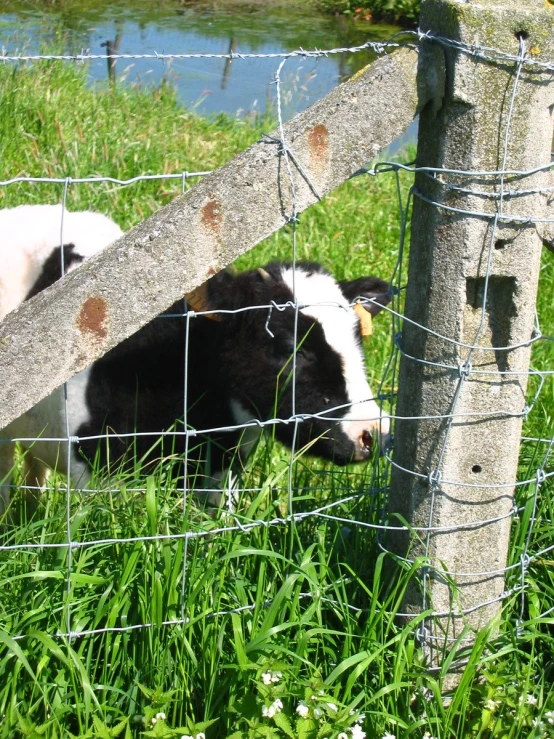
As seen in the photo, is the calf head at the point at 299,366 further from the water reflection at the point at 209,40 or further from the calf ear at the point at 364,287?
the water reflection at the point at 209,40

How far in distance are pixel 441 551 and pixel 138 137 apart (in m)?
5.29

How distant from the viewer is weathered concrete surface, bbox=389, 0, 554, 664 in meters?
2.00

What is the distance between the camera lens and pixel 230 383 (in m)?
3.54

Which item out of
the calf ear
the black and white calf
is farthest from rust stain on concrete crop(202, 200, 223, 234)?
the calf ear

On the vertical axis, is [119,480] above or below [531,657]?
above

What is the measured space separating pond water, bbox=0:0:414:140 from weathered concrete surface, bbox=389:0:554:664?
691 cm

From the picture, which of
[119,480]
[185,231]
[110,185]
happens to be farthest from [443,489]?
[110,185]

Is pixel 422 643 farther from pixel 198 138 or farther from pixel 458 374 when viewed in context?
pixel 198 138

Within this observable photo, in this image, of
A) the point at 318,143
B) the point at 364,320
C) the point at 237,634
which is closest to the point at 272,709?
the point at 237,634

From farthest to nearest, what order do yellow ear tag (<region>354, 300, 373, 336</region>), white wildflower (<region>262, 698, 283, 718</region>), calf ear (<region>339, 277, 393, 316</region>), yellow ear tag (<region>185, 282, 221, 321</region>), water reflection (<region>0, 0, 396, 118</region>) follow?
water reflection (<region>0, 0, 396, 118</region>) → calf ear (<region>339, 277, 393, 316</region>) → yellow ear tag (<region>354, 300, 373, 336</region>) → yellow ear tag (<region>185, 282, 221, 321</region>) → white wildflower (<region>262, 698, 283, 718</region>)

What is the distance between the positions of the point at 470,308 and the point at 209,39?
36.9 feet

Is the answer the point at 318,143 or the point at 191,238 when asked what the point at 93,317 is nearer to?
the point at 191,238

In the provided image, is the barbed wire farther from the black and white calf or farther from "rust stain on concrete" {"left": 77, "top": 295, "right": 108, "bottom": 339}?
the black and white calf

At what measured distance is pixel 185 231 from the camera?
76.6 inches
